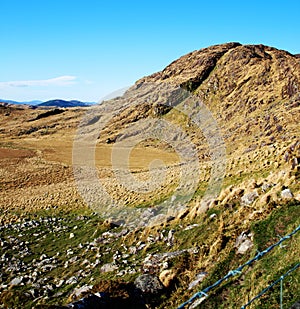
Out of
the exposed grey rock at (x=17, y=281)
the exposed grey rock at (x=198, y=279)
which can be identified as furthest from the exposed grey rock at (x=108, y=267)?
the exposed grey rock at (x=198, y=279)

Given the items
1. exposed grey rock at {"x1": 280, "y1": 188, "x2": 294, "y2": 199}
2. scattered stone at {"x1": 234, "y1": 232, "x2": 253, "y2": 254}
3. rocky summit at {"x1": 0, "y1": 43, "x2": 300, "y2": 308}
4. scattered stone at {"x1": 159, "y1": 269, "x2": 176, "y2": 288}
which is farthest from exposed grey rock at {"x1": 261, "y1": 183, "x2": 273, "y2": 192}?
scattered stone at {"x1": 159, "y1": 269, "x2": 176, "y2": 288}

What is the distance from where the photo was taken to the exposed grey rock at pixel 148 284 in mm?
11539

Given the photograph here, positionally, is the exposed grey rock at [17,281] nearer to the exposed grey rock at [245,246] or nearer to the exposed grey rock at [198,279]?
the exposed grey rock at [198,279]

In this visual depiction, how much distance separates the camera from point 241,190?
17.0 metres

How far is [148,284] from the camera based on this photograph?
11.8m

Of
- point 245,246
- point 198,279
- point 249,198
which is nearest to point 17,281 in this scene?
point 198,279

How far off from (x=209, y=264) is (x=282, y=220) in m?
2.92

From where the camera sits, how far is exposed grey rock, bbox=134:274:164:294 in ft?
37.9

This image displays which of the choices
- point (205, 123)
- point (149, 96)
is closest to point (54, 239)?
point (205, 123)

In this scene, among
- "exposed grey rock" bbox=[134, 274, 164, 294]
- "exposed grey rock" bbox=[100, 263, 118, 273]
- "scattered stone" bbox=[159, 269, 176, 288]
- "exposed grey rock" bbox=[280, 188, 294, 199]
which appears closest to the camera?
"exposed grey rock" bbox=[134, 274, 164, 294]

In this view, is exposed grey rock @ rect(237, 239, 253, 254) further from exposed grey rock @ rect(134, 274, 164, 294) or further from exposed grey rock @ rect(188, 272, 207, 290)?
exposed grey rock @ rect(134, 274, 164, 294)

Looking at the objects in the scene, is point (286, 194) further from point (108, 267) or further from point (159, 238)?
point (108, 267)

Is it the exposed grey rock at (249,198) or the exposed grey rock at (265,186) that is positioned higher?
the exposed grey rock at (265,186)

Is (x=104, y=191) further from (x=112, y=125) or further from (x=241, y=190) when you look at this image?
(x=112, y=125)
